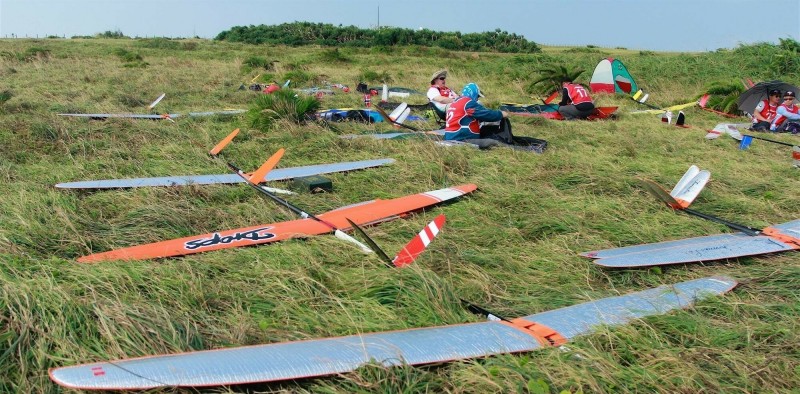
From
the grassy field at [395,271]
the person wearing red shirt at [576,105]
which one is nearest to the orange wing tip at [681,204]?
the grassy field at [395,271]

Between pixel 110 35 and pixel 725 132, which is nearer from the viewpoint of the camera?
pixel 725 132

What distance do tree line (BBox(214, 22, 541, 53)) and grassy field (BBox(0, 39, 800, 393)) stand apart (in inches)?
1287

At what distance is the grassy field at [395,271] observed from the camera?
2389mm

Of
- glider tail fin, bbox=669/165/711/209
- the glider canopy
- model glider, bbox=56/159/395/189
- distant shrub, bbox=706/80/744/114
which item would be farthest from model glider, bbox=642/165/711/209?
the glider canopy

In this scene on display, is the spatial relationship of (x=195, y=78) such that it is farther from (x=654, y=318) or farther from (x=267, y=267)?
(x=654, y=318)

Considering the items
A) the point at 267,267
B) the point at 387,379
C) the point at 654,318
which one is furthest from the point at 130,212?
the point at 654,318

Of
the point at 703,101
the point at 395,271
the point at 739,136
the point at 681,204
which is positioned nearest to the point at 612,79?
the point at 703,101

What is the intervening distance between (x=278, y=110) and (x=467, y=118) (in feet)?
9.99

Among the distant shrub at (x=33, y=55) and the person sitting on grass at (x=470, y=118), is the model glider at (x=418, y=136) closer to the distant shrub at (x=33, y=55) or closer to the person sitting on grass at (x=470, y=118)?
the person sitting on grass at (x=470, y=118)

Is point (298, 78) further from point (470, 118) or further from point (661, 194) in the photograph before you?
point (661, 194)

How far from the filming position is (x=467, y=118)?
783 centimetres

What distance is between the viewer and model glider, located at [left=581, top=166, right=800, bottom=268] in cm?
371

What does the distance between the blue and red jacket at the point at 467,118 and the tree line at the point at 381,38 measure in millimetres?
32578

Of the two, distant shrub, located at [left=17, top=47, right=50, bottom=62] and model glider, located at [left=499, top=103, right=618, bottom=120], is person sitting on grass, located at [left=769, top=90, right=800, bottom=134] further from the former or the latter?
distant shrub, located at [left=17, top=47, right=50, bottom=62]
